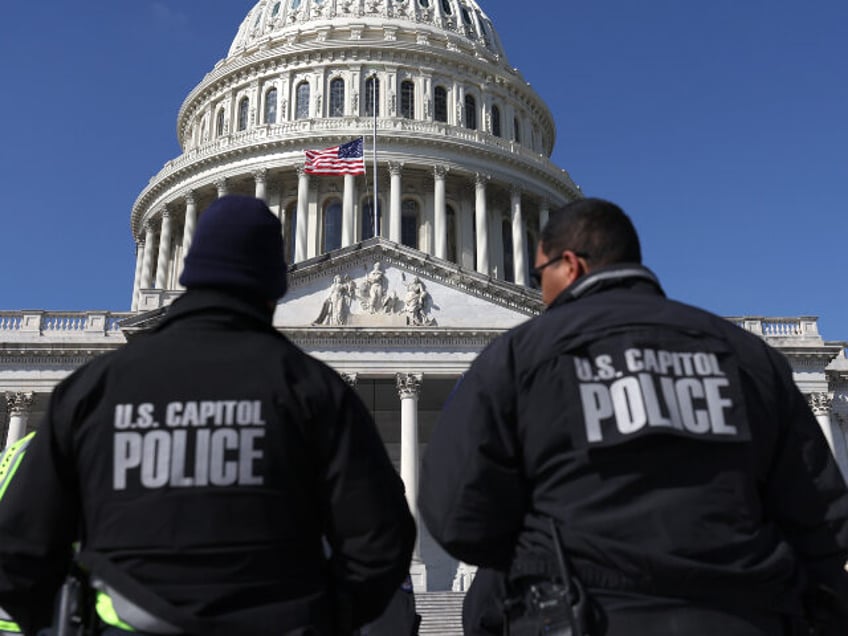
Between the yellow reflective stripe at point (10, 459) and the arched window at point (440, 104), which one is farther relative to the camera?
the arched window at point (440, 104)

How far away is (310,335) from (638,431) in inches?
1149

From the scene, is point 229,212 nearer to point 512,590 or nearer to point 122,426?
point 122,426

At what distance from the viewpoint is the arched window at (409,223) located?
170 ft

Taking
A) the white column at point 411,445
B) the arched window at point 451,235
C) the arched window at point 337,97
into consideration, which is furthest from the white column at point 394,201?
the white column at point 411,445

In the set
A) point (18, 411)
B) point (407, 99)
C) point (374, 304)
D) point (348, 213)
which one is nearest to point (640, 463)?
point (374, 304)

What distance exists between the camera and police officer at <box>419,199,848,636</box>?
10.1 ft

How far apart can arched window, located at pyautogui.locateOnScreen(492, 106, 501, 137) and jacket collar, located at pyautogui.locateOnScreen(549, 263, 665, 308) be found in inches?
2198

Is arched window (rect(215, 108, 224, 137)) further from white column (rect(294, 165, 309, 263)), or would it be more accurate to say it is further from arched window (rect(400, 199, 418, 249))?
arched window (rect(400, 199, 418, 249))

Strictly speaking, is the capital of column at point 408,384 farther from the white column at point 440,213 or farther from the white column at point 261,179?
the white column at point 261,179

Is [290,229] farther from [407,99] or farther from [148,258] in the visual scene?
[407,99]

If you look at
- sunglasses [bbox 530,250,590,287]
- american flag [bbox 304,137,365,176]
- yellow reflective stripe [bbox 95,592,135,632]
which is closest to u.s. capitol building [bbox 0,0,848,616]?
american flag [bbox 304,137,365,176]

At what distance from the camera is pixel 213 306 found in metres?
3.47

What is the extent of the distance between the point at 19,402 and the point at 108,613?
3248 centimetres

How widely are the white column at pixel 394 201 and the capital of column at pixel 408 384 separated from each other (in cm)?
1830
